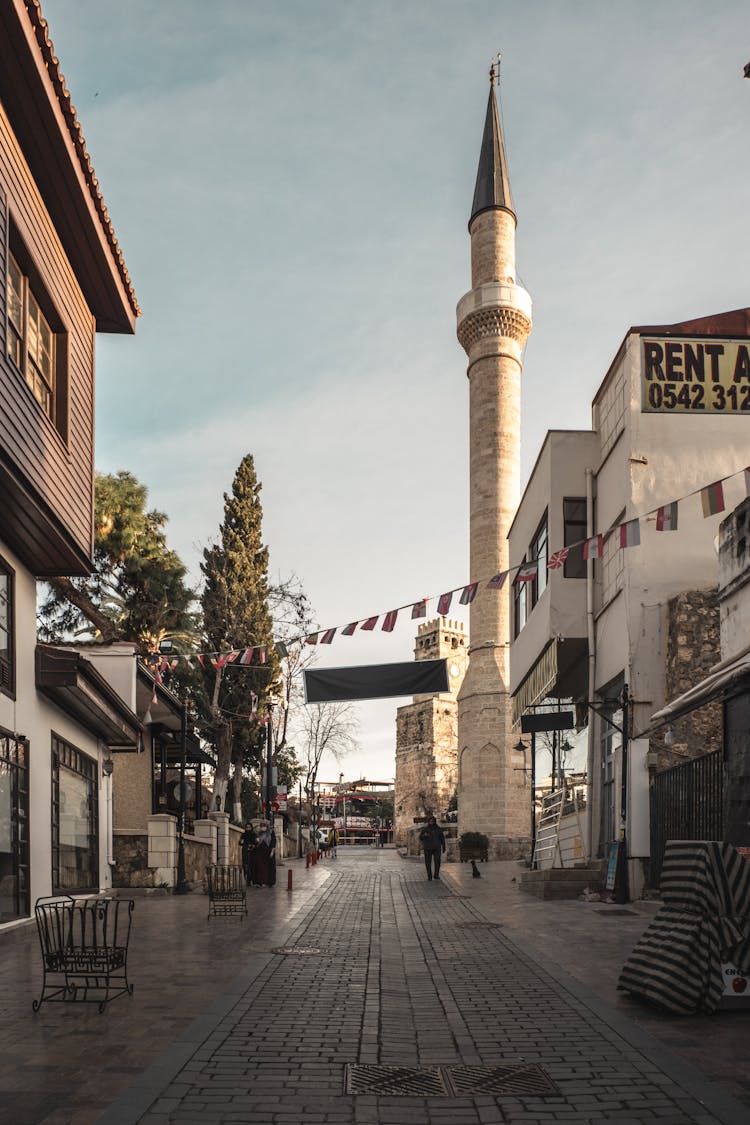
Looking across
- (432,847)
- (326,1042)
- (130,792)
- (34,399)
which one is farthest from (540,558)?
(326,1042)

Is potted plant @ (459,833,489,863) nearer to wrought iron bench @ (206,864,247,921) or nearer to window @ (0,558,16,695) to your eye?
wrought iron bench @ (206,864,247,921)

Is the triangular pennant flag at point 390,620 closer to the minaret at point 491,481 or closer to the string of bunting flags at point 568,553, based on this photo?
the string of bunting flags at point 568,553

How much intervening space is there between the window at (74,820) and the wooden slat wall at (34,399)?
4028 mm

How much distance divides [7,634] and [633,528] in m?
9.30

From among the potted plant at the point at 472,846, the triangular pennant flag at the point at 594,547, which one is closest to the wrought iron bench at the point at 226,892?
the triangular pennant flag at the point at 594,547

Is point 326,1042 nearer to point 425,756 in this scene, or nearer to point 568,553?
point 568,553

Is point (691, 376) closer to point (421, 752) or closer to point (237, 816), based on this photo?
point (237, 816)

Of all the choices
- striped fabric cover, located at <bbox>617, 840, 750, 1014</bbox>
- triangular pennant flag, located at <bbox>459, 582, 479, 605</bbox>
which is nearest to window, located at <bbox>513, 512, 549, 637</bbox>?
triangular pennant flag, located at <bbox>459, 582, 479, 605</bbox>

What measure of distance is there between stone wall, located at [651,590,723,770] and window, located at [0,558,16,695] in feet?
33.9

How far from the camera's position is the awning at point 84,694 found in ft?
55.1

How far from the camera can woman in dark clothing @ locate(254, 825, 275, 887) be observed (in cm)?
2517

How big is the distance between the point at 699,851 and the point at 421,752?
82.1m

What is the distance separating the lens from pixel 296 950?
12.3 m

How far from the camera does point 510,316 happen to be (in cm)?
4288
